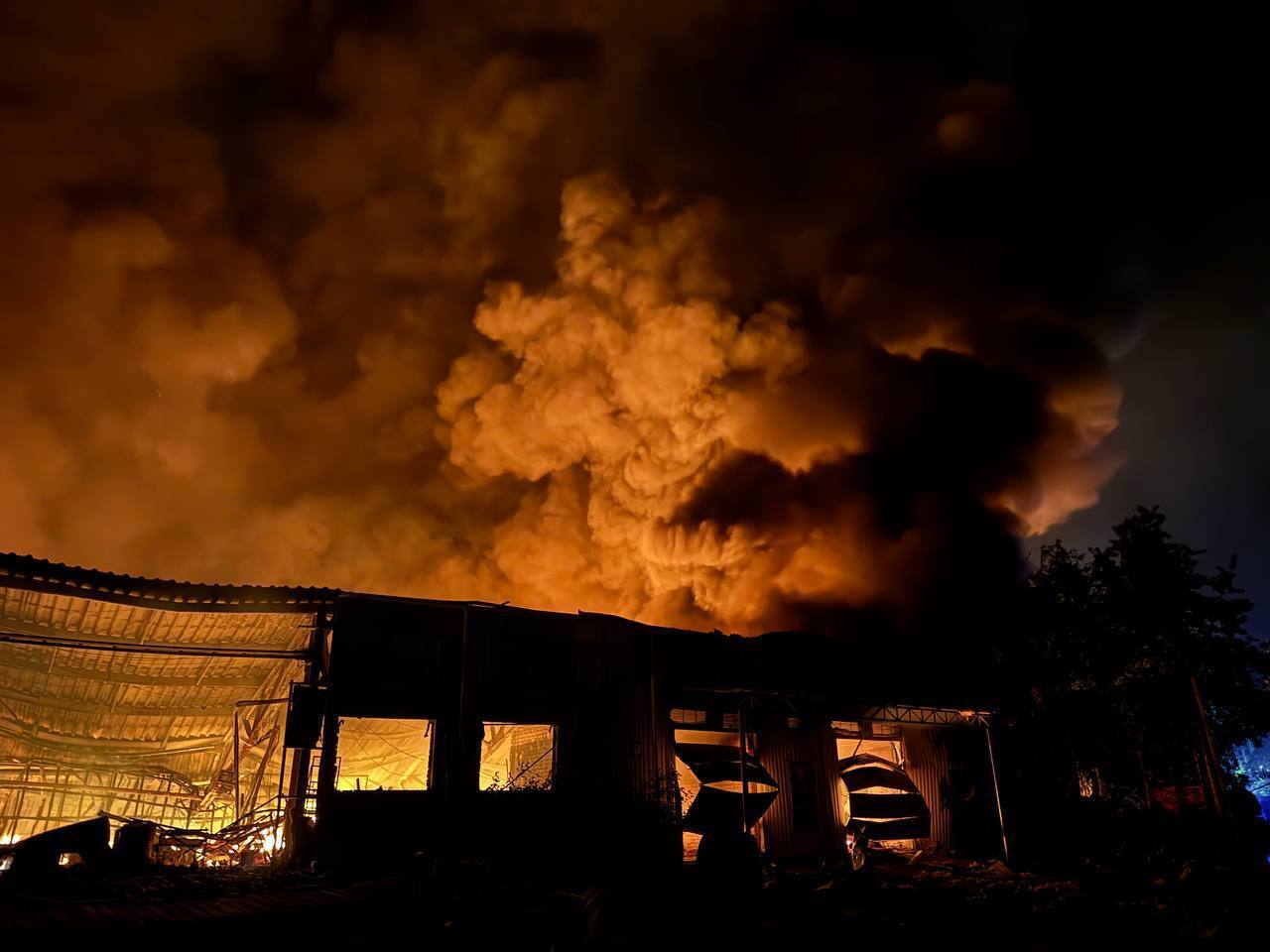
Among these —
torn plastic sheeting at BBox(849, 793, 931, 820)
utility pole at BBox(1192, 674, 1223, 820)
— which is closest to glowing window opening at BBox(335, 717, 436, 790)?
torn plastic sheeting at BBox(849, 793, 931, 820)

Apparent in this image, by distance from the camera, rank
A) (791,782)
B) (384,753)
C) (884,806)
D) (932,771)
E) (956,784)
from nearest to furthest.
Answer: (384,753), (791,782), (884,806), (956,784), (932,771)

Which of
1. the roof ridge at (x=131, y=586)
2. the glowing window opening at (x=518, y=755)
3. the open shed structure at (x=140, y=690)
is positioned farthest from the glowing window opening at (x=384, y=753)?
the roof ridge at (x=131, y=586)

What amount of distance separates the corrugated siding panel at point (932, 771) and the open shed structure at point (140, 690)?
63.9ft

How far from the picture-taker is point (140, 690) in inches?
788

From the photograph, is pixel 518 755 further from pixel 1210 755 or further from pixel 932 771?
pixel 1210 755

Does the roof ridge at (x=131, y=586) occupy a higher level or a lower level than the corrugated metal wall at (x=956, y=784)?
higher

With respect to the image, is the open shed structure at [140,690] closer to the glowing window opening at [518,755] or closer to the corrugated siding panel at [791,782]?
the glowing window opening at [518,755]

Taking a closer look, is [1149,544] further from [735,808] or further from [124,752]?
[124,752]

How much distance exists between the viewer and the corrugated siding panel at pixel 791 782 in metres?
21.8

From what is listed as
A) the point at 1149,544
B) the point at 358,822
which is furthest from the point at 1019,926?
the point at 1149,544

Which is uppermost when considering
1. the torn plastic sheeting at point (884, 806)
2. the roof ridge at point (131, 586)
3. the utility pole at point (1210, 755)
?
the roof ridge at point (131, 586)

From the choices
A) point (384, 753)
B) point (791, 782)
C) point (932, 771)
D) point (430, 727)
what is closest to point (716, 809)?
point (791, 782)

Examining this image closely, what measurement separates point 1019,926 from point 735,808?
8.06 metres

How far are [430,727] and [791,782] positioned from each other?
35.4 ft
